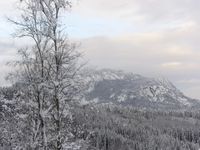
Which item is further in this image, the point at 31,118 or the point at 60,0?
the point at 31,118

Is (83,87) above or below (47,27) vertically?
below

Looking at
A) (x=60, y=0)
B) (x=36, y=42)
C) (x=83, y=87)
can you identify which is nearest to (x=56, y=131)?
(x=83, y=87)

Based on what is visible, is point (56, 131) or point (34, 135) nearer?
point (56, 131)

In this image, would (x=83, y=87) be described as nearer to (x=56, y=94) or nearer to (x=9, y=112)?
(x=56, y=94)

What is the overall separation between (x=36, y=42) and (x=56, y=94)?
120 inches

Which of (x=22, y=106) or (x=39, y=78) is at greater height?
(x=39, y=78)

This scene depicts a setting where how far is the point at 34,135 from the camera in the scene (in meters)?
25.0

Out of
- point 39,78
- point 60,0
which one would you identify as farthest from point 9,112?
point 60,0

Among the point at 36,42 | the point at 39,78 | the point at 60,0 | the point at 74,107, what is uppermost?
the point at 60,0

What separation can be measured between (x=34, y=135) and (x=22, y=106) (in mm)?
1823

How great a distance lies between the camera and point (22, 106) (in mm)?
24359

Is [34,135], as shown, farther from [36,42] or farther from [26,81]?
[36,42]

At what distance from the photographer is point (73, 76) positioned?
23.1 meters

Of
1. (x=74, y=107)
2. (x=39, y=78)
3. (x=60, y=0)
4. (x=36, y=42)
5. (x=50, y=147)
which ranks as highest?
(x=60, y=0)
